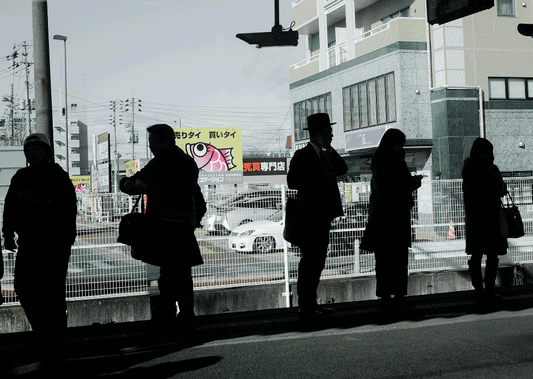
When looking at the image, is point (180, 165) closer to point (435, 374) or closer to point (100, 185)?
point (435, 374)

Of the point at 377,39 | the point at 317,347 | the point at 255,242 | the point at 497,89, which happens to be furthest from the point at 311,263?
the point at 377,39

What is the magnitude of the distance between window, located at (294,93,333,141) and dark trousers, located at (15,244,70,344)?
1085 inches

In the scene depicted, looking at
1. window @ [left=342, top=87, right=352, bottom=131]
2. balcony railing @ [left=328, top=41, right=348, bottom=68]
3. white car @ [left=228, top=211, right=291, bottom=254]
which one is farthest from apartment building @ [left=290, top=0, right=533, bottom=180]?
white car @ [left=228, top=211, right=291, bottom=254]

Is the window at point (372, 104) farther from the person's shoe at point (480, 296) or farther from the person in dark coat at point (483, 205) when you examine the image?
the person's shoe at point (480, 296)

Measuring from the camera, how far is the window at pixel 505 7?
26688 mm

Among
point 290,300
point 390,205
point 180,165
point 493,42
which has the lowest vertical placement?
point 290,300

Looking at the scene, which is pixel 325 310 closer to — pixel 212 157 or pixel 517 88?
pixel 212 157

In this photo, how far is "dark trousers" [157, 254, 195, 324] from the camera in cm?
532

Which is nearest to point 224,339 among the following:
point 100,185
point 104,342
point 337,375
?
point 104,342

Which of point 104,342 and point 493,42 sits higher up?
point 493,42

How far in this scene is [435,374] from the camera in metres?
4.07

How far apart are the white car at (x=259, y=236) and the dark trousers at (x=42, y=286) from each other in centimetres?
297

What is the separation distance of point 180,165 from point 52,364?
1.86 metres

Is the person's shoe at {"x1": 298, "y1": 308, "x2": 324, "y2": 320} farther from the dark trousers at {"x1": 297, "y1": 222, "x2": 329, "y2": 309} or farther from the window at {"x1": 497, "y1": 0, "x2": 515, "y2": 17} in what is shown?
the window at {"x1": 497, "y1": 0, "x2": 515, "y2": 17}
